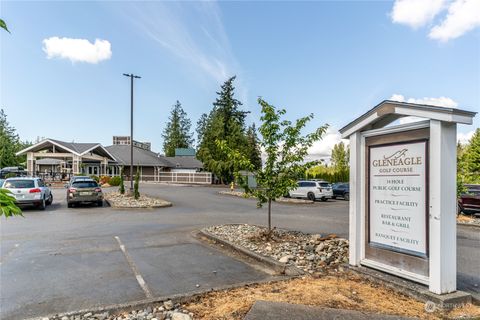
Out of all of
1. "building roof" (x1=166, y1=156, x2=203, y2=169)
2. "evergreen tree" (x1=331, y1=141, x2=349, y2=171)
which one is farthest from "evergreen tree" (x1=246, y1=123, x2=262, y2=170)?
"evergreen tree" (x1=331, y1=141, x2=349, y2=171)

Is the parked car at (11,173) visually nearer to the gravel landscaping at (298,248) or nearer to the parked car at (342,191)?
the parked car at (342,191)

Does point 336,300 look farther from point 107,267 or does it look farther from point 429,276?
point 107,267

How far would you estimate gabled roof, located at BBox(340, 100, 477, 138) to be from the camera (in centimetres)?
449

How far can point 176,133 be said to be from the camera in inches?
3231

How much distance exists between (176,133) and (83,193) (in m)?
65.2

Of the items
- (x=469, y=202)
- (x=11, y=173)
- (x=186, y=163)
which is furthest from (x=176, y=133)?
(x=469, y=202)

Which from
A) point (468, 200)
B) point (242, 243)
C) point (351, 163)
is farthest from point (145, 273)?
point (468, 200)

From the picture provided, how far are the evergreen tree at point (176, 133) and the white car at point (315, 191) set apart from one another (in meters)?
57.7

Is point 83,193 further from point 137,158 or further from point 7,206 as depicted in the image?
point 137,158

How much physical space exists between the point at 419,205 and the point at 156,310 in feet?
13.2

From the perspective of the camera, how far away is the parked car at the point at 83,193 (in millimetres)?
17672

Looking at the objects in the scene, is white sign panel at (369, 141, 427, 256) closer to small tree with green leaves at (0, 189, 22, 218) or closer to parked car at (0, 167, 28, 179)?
Answer: small tree with green leaves at (0, 189, 22, 218)

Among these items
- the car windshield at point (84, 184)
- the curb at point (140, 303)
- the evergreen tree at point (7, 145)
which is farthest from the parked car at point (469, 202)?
the evergreen tree at point (7, 145)

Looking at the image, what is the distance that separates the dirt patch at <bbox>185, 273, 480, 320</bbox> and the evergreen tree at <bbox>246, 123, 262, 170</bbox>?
3.87 metres
